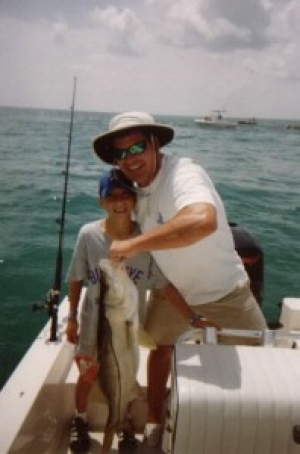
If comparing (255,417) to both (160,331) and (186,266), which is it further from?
(160,331)

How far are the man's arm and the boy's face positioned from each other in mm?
723

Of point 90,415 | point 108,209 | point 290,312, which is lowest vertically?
point 90,415

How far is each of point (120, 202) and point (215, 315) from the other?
39.5 inches

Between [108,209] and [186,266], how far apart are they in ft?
2.06

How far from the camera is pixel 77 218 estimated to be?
631 inches

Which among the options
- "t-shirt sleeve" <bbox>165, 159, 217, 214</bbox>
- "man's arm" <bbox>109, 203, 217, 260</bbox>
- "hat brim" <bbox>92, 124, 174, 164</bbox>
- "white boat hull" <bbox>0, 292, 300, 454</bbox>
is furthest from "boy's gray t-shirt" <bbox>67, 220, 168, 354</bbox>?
"man's arm" <bbox>109, 203, 217, 260</bbox>

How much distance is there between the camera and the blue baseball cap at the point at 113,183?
3.11 m

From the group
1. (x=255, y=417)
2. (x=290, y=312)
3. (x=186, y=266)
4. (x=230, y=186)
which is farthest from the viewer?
(x=230, y=186)

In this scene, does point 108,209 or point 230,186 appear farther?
point 230,186

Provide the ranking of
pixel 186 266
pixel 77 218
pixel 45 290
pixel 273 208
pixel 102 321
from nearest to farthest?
1. pixel 102 321
2. pixel 186 266
3. pixel 45 290
4. pixel 77 218
5. pixel 273 208

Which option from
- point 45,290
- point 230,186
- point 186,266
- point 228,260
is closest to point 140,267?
point 186,266

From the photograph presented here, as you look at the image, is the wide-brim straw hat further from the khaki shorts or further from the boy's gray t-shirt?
the khaki shorts

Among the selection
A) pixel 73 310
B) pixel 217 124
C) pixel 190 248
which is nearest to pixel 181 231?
pixel 190 248

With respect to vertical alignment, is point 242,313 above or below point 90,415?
above
